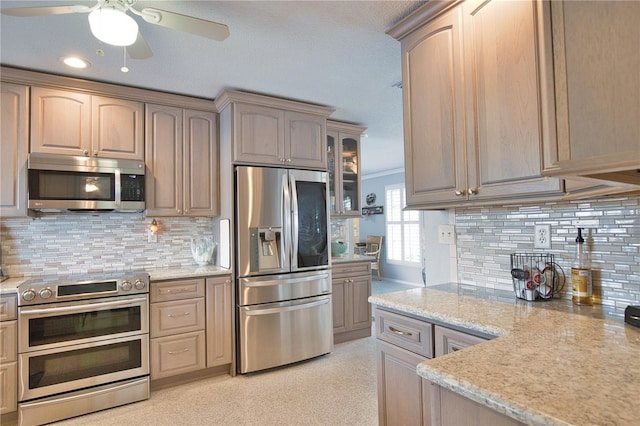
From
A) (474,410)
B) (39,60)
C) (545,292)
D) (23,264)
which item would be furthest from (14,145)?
(545,292)

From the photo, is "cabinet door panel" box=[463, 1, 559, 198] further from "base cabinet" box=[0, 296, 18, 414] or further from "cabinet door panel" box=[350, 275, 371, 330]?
"base cabinet" box=[0, 296, 18, 414]

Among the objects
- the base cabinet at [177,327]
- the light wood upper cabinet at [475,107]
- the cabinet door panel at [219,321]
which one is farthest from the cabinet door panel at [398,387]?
the base cabinet at [177,327]

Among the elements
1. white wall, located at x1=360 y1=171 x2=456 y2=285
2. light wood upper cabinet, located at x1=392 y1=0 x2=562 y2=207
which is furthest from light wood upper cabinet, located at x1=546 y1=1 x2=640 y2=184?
white wall, located at x1=360 y1=171 x2=456 y2=285

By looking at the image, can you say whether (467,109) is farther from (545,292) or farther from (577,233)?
(545,292)

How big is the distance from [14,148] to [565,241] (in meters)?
3.58

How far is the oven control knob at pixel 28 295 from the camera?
7.32 ft

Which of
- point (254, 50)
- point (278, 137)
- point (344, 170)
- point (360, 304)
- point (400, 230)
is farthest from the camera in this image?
point (400, 230)

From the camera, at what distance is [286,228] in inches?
121

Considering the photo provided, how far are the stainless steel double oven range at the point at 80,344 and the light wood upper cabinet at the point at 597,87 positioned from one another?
8.95 feet

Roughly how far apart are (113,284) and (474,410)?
2.52m

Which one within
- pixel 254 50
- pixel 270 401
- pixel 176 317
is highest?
pixel 254 50

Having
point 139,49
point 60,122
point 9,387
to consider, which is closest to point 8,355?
point 9,387

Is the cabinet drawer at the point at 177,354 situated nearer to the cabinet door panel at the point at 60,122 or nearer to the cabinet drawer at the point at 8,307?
the cabinet drawer at the point at 8,307

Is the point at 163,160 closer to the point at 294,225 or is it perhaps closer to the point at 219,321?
the point at 294,225
